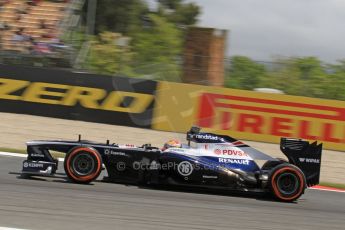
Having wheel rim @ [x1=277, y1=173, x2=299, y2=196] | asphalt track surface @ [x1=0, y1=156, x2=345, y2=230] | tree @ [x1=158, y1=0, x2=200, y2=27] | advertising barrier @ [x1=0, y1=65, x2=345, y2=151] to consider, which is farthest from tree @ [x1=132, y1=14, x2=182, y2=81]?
tree @ [x1=158, y1=0, x2=200, y2=27]


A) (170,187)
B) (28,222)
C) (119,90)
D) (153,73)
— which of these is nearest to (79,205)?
(28,222)

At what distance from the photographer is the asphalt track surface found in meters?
6.25

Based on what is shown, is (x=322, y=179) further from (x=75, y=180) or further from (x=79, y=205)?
(x=79, y=205)

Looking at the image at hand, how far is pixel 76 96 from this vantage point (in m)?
14.7

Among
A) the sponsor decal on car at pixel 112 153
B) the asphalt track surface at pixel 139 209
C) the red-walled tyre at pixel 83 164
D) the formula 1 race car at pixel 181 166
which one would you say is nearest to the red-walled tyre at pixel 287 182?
the formula 1 race car at pixel 181 166

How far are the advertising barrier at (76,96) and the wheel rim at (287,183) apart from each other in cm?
624

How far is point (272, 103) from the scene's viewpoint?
46.9ft

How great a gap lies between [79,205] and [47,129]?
7.94m

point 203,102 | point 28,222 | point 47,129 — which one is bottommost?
point 28,222

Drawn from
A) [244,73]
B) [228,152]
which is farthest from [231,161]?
[244,73]

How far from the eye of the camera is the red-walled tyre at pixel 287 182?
345 inches

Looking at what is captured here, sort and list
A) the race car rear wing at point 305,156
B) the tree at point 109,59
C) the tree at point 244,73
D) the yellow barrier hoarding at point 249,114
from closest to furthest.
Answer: the race car rear wing at point 305,156 → the yellow barrier hoarding at point 249,114 → the tree at point 244,73 → the tree at point 109,59

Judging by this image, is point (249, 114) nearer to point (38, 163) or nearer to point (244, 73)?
point (244, 73)

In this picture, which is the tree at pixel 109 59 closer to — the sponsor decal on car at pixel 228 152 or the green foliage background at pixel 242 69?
the green foliage background at pixel 242 69
